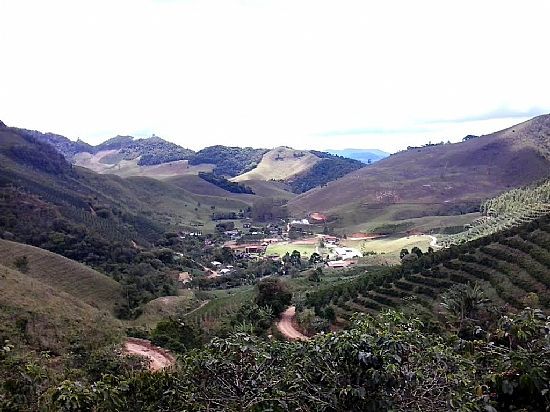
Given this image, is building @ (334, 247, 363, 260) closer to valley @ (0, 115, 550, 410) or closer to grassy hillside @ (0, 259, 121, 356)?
valley @ (0, 115, 550, 410)

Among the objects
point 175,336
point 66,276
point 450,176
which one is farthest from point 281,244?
point 175,336

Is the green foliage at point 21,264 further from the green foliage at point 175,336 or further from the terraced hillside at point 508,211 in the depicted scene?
the terraced hillside at point 508,211

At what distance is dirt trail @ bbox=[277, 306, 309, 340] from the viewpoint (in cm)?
3762

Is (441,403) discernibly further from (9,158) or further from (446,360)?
(9,158)

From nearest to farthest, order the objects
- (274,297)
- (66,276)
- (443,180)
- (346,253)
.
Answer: (274,297) → (66,276) → (346,253) → (443,180)

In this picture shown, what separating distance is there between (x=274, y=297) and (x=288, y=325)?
4.58m

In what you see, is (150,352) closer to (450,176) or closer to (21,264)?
(21,264)

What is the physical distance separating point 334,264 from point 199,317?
39.5 metres

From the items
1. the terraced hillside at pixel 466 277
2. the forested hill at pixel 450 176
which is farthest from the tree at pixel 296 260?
the forested hill at pixel 450 176

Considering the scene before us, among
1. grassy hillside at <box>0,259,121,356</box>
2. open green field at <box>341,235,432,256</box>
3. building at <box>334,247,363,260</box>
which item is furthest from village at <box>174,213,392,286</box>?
grassy hillside at <box>0,259,121,356</box>

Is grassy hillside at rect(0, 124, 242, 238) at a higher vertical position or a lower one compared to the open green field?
higher

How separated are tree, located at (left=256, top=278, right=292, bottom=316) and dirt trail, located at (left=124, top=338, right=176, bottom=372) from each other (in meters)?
13.3

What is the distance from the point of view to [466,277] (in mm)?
38188

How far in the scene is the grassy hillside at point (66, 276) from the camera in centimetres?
5328
